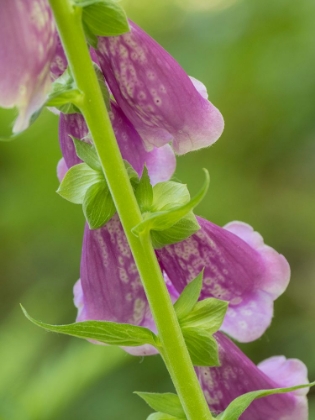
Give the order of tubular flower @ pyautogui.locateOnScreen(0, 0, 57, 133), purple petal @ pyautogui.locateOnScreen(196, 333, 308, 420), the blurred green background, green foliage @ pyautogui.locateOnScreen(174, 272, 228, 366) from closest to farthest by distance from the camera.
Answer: tubular flower @ pyautogui.locateOnScreen(0, 0, 57, 133) → green foliage @ pyautogui.locateOnScreen(174, 272, 228, 366) → purple petal @ pyautogui.locateOnScreen(196, 333, 308, 420) → the blurred green background

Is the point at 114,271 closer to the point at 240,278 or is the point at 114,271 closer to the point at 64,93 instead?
the point at 240,278

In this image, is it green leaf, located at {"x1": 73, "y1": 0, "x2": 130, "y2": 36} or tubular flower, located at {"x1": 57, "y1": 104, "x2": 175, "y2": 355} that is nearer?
green leaf, located at {"x1": 73, "y1": 0, "x2": 130, "y2": 36}

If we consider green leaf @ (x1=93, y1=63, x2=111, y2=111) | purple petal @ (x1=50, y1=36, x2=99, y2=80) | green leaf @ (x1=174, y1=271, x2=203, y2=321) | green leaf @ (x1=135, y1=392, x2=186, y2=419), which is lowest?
green leaf @ (x1=135, y1=392, x2=186, y2=419)

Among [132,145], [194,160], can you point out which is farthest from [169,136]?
[194,160]

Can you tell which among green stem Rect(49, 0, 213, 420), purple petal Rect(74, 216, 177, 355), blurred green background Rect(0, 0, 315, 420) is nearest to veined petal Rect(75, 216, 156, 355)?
purple petal Rect(74, 216, 177, 355)

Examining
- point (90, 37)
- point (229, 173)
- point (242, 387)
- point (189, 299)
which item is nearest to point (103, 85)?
point (90, 37)

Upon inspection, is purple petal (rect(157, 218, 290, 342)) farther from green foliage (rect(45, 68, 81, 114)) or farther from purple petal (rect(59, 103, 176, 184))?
green foliage (rect(45, 68, 81, 114))
